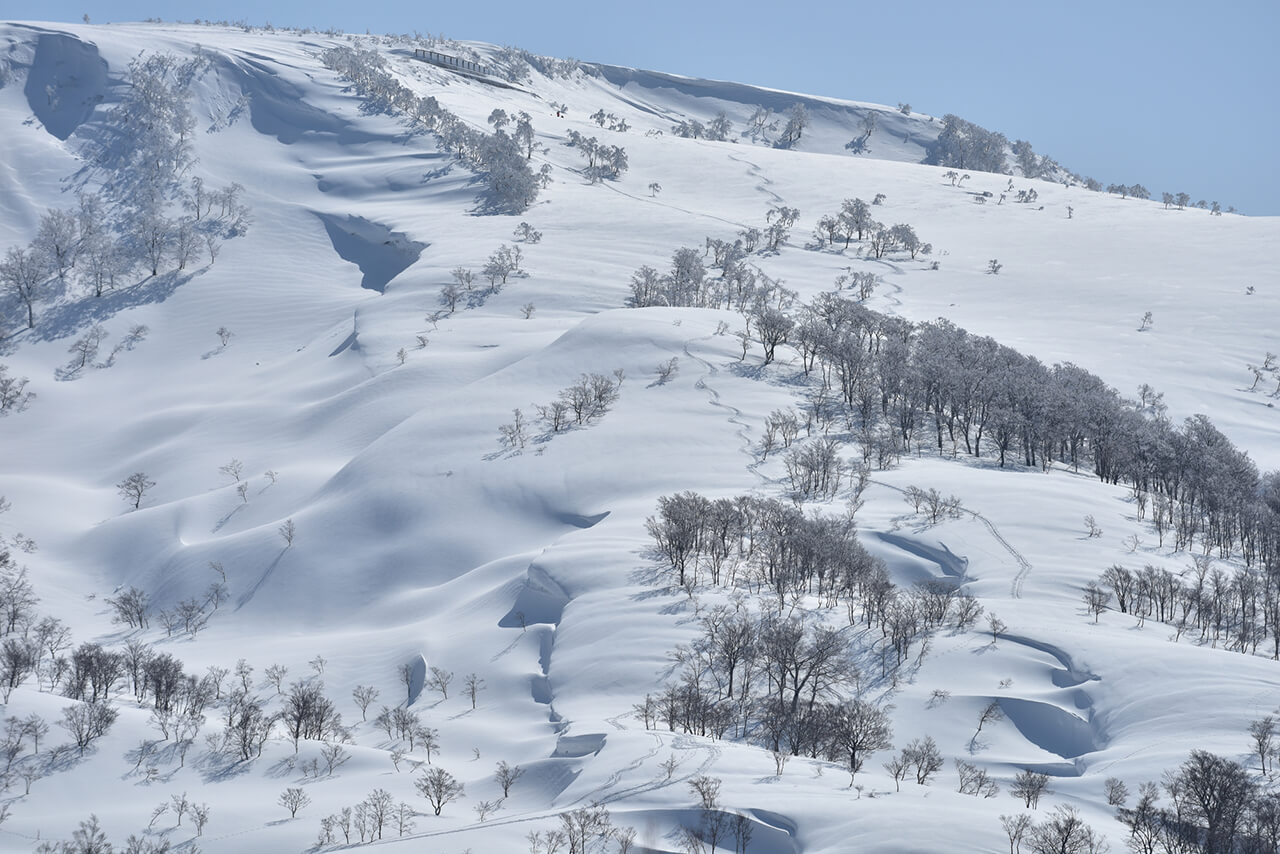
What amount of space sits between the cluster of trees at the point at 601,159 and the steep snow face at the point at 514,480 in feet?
6.72

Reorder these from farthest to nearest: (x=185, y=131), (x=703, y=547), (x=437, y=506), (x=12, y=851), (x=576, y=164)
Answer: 1. (x=576, y=164)
2. (x=185, y=131)
3. (x=437, y=506)
4. (x=703, y=547)
5. (x=12, y=851)

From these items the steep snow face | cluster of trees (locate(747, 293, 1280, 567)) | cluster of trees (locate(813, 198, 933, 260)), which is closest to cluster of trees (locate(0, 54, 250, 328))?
the steep snow face

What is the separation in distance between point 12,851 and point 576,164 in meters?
130

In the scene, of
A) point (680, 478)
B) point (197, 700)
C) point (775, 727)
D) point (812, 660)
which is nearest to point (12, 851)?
point (197, 700)

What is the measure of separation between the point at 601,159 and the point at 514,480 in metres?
97.2

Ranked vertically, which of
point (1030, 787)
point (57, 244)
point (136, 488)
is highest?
point (57, 244)

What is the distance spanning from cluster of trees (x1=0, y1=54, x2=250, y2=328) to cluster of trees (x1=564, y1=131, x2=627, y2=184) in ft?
169

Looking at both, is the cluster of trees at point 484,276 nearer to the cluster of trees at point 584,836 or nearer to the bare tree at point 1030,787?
the cluster of trees at point 584,836

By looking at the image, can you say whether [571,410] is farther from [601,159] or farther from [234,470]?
[601,159]

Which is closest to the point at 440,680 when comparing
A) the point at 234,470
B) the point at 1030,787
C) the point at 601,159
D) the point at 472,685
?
the point at 472,685

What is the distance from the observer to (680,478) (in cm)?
5950

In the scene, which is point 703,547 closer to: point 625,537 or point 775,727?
point 625,537

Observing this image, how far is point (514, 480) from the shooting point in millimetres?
60344

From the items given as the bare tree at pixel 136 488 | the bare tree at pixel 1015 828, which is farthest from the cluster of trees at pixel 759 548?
the bare tree at pixel 136 488
